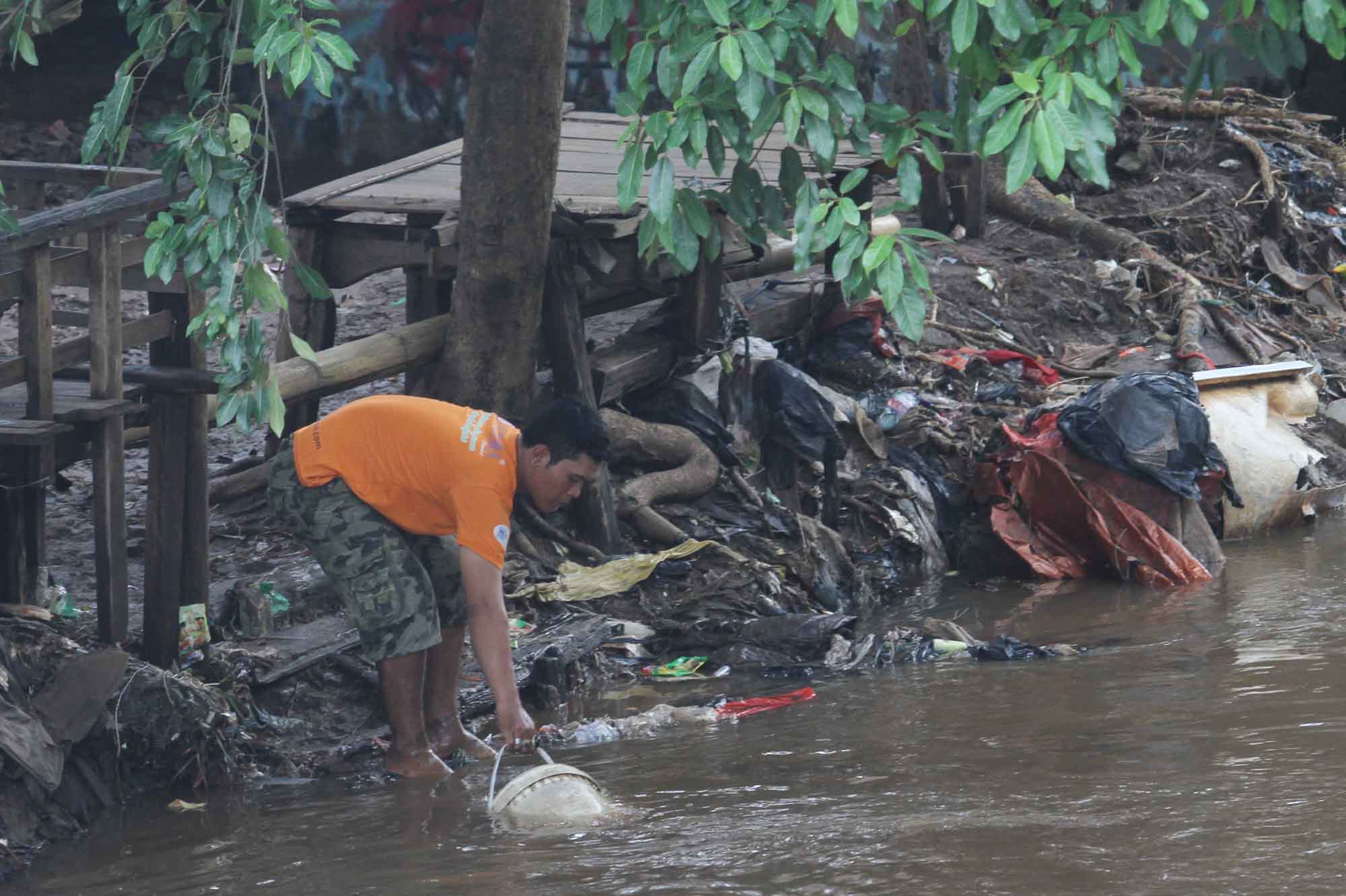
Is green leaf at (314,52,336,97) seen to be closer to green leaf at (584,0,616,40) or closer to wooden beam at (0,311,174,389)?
green leaf at (584,0,616,40)

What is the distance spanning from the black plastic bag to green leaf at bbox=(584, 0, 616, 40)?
15.7ft

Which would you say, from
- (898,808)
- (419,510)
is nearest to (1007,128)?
(898,808)

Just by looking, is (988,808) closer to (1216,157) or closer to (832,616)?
(832,616)

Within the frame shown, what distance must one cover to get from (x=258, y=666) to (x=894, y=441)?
14.9 ft

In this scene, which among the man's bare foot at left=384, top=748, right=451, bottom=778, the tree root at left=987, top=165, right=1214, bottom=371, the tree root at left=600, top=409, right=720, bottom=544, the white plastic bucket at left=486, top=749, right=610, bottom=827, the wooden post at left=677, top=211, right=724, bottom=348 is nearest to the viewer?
the white plastic bucket at left=486, top=749, right=610, bottom=827

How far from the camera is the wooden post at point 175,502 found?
207 inches

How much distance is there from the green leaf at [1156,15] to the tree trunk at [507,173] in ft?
11.8

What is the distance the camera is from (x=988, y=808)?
4113 mm

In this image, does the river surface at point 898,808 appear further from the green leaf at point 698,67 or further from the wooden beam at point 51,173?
the wooden beam at point 51,173

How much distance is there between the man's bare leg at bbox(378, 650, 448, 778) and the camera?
4.88m

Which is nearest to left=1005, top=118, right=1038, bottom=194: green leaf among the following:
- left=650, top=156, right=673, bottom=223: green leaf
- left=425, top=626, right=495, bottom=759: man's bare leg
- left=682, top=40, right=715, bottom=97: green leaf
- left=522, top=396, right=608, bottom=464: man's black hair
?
left=682, top=40, right=715, bottom=97: green leaf

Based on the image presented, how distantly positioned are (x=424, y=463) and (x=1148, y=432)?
451cm

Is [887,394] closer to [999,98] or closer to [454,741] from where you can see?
[454,741]

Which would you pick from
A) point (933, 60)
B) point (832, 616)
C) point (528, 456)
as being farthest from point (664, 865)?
point (933, 60)
